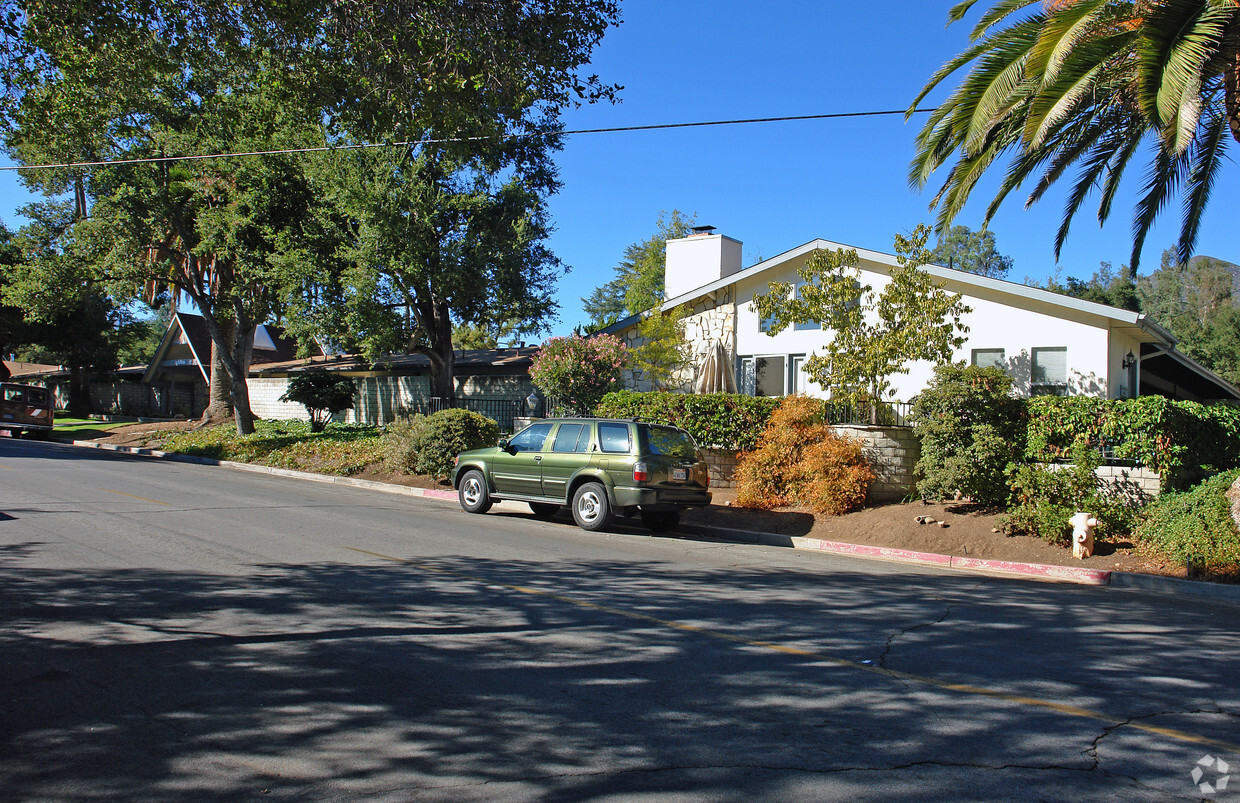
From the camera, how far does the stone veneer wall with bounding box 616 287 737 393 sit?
2194 centimetres

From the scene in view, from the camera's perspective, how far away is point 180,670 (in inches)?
209

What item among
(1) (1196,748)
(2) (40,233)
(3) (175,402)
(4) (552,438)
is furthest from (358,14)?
(3) (175,402)

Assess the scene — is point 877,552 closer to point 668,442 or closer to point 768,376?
point 668,442

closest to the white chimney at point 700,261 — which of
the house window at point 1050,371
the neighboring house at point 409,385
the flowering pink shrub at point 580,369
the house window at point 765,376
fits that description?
the house window at point 765,376

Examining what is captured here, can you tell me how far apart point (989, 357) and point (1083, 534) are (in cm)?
826

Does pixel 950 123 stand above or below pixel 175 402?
above

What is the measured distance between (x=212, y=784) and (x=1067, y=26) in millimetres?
11803

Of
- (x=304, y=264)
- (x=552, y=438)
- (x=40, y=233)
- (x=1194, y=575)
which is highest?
(x=40, y=233)

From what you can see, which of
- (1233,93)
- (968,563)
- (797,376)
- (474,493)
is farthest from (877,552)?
(797,376)

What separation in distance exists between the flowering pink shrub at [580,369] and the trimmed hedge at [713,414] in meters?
2.58

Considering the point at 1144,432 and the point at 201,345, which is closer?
the point at 1144,432

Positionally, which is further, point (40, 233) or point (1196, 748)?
point (40, 233)

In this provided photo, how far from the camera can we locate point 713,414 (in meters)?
17.1

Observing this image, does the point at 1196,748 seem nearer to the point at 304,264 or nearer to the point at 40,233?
the point at 304,264
